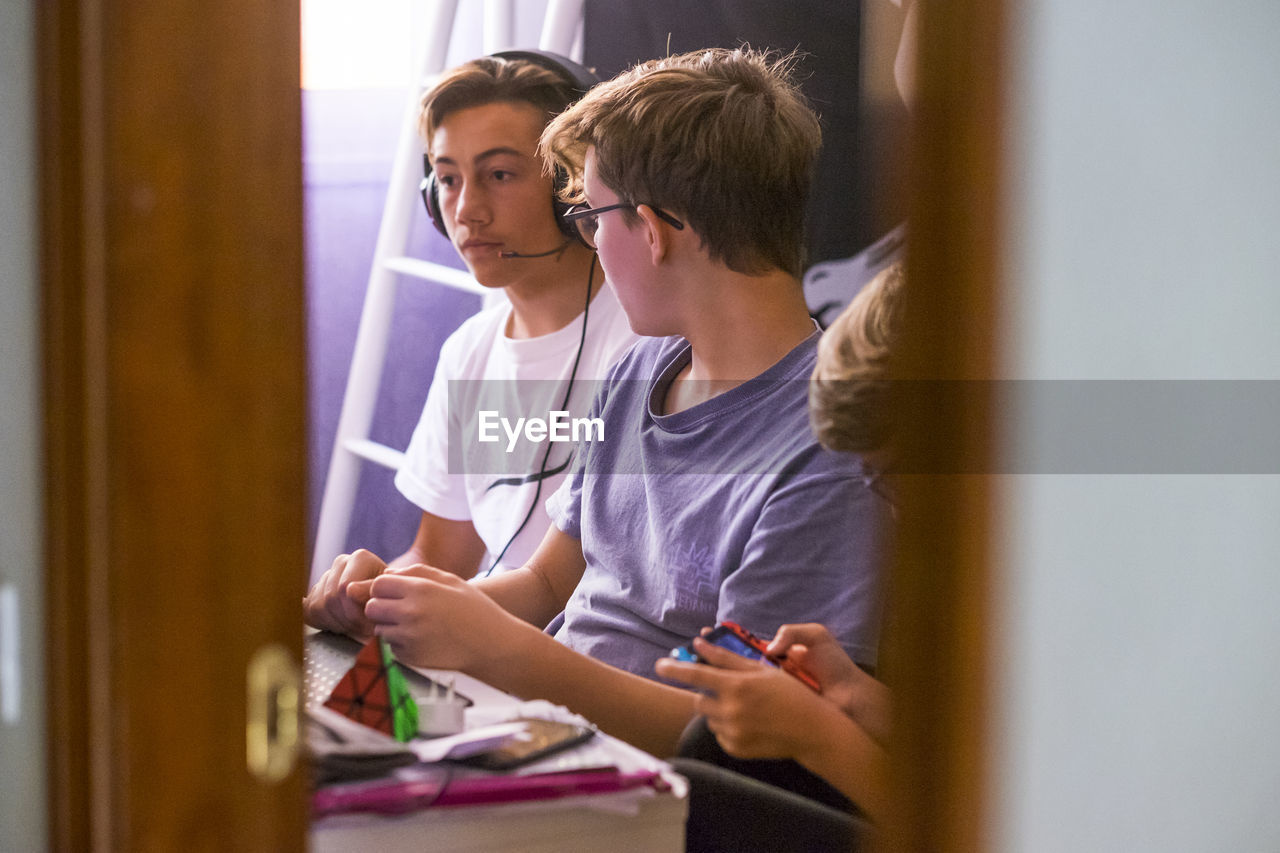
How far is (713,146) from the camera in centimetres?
98

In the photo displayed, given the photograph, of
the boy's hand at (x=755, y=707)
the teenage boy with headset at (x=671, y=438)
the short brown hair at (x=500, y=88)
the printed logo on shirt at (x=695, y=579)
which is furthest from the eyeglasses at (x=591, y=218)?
the boy's hand at (x=755, y=707)

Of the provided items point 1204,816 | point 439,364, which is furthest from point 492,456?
point 1204,816

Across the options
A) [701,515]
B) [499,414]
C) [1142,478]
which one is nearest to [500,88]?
[499,414]

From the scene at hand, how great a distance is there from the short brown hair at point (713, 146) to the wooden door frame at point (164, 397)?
0.42 meters

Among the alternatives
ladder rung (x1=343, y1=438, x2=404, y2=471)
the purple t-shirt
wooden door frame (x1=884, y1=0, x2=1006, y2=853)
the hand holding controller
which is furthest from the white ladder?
wooden door frame (x1=884, y1=0, x2=1006, y2=853)

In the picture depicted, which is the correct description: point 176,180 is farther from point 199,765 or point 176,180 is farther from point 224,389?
point 199,765

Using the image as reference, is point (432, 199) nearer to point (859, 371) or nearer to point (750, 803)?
point (859, 371)

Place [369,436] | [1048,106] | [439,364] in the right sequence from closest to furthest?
[1048,106] < [369,436] < [439,364]

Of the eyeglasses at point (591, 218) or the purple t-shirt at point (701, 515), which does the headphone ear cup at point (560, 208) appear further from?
the purple t-shirt at point (701, 515)

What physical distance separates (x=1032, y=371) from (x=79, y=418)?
0.64 meters

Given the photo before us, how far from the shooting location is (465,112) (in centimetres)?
101

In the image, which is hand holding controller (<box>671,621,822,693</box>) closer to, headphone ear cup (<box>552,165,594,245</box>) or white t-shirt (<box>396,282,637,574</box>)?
white t-shirt (<box>396,282,637,574</box>)

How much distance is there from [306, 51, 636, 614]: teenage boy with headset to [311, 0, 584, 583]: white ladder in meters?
0.02

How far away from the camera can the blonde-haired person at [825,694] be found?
0.75 m
